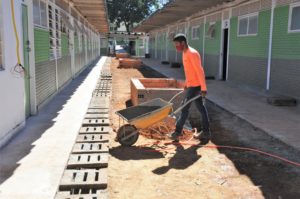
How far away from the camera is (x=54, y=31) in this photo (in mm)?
11672

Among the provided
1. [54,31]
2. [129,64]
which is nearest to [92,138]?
[54,31]

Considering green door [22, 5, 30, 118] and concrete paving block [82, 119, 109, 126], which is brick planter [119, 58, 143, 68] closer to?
green door [22, 5, 30, 118]

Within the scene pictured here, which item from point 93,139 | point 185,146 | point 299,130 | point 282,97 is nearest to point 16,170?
point 93,139

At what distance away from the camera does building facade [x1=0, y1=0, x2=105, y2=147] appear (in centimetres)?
611

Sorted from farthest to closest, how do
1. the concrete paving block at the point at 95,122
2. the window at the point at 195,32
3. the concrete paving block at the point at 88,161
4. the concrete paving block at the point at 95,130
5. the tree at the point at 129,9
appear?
the tree at the point at 129,9 → the window at the point at 195,32 → the concrete paving block at the point at 95,122 → the concrete paving block at the point at 95,130 → the concrete paving block at the point at 88,161

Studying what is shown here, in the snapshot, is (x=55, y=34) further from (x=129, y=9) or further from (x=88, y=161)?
(x=129, y=9)

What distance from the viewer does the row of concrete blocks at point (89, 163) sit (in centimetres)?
427

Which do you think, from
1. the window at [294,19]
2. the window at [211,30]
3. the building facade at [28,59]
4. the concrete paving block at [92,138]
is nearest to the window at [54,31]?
the building facade at [28,59]

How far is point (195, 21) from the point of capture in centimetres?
2197

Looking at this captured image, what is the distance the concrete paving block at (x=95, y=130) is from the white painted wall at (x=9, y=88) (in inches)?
46.6

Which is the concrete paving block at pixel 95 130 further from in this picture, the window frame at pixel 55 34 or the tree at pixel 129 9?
the tree at pixel 129 9

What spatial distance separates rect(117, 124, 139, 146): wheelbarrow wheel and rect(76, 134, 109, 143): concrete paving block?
296 millimetres

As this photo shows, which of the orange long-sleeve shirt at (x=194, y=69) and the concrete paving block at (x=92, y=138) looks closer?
the concrete paving block at (x=92, y=138)

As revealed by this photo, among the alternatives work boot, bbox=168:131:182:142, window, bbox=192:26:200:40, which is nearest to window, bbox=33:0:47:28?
work boot, bbox=168:131:182:142
